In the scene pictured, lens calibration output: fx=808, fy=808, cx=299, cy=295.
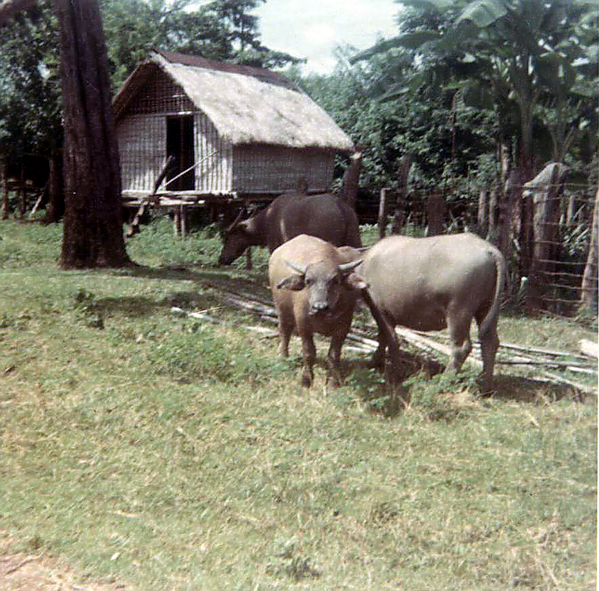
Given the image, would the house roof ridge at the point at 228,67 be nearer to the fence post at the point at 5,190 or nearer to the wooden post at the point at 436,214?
the wooden post at the point at 436,214

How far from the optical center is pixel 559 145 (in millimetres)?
5559

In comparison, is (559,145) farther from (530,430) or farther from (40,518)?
(40,518)

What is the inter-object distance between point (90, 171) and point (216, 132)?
163cm

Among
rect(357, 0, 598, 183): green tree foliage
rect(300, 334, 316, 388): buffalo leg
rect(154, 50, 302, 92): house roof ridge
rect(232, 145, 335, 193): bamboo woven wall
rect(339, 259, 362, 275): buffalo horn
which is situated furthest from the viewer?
rect(232, 145, 335, 193): bamboo woven wall

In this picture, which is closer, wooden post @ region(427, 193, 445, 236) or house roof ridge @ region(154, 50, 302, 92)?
wooden post @ region(427, 193, 445, 236)

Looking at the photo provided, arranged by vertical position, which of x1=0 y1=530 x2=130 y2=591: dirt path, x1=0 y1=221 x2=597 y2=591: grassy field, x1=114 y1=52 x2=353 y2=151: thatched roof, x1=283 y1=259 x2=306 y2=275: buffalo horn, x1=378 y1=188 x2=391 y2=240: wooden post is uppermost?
x1=114 y1=52 x2=353 y2=151: thatched roof

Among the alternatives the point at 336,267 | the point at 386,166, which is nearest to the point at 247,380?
the point at 336,267

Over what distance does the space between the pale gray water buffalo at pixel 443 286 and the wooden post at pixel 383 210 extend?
416 mm

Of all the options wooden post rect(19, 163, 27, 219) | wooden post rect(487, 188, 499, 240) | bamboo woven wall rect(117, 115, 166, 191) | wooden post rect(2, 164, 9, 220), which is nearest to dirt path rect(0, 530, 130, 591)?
wooden post rect(487, 188, 499, 240)

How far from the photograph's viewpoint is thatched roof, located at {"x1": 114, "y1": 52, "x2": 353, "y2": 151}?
325 inches

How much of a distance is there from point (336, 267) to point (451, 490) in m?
2.05

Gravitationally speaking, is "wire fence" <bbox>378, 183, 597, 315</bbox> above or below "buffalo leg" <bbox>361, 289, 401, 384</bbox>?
above

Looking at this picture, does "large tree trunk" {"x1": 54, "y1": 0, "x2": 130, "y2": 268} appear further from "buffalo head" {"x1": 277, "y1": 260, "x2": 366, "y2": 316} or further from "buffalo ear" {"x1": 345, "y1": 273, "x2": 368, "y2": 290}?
"buffalo ear" {"x1": 345, "y1": 273, "x2": 368, "y2": 290}

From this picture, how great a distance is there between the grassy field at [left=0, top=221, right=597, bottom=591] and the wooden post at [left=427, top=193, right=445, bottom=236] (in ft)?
3.55
